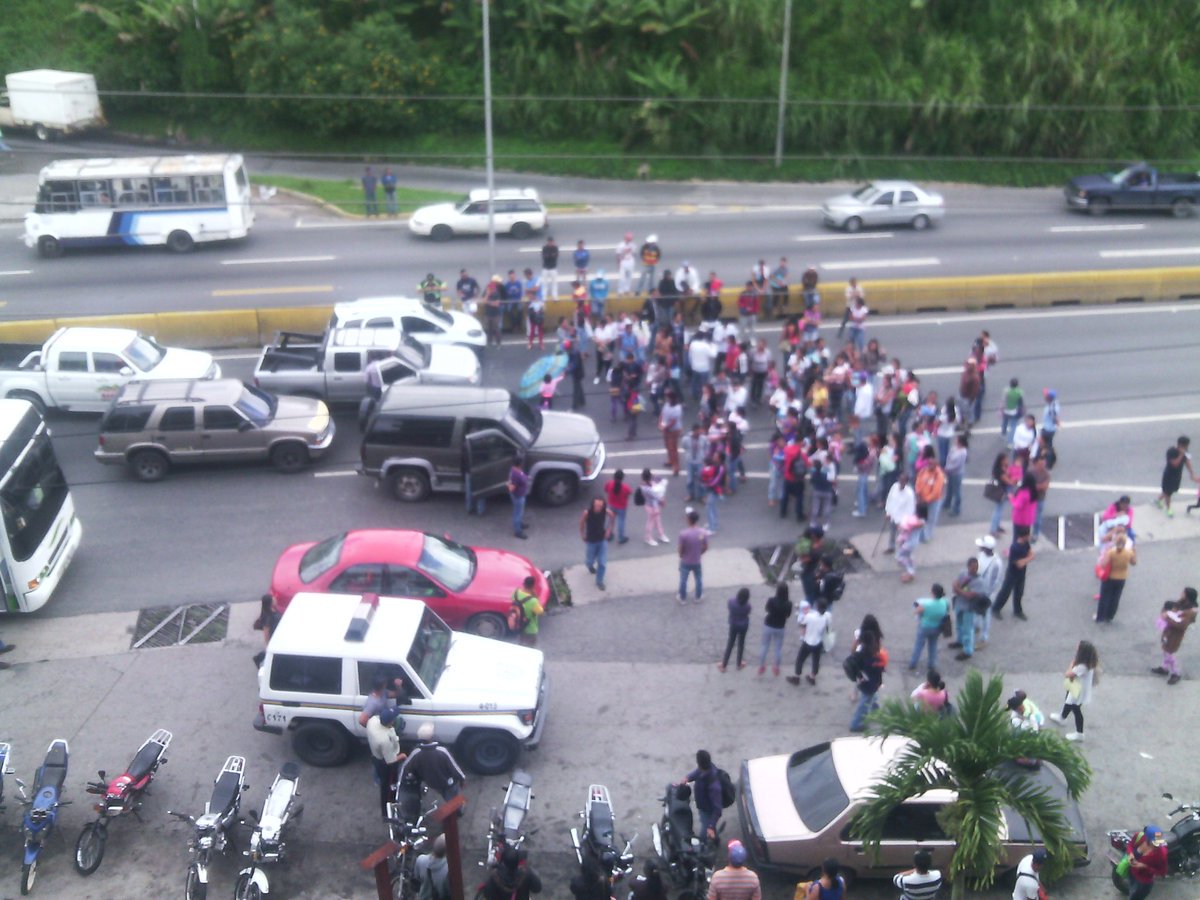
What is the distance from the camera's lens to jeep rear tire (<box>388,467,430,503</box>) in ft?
57.8

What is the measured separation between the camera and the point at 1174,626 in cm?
1312

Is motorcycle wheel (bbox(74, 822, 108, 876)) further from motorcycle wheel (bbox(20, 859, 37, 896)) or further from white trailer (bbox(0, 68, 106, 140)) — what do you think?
white trailer (bbox(0, 68, 106, 140))

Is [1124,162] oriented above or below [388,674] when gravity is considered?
above

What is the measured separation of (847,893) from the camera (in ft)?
35.4

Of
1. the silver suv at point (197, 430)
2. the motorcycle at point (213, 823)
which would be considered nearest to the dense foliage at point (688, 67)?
the silver suv at point (197, 430)

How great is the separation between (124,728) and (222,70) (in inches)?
1231

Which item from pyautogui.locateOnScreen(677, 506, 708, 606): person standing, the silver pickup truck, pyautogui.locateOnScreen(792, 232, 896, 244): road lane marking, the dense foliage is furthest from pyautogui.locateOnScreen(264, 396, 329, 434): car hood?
the dense foliage

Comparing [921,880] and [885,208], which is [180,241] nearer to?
[885,208]

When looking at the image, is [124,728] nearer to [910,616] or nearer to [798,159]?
[910,616]

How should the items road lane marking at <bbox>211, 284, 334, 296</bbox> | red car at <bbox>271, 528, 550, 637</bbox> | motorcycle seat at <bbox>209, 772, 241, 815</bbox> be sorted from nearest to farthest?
1. motorcycle seat at <bbox>209, 772, 241, 815</bbox>
2. red car at <bbox>271, 528, 550, 637</bbox>
3. road lane marking at <bbox>211, 284, 334, 296</bbox>

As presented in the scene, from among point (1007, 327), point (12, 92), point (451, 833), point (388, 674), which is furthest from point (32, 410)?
point (12, 92)

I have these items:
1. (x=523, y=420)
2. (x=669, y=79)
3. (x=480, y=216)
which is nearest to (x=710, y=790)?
(x=523, y=420)

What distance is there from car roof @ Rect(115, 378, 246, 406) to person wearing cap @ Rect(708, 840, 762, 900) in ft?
38.8

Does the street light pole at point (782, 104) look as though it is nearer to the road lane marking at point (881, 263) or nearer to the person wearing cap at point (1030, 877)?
the road lane marking at point (881, 263)
